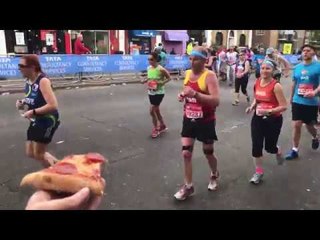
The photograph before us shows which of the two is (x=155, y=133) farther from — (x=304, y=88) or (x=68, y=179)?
(x=68, y=179)

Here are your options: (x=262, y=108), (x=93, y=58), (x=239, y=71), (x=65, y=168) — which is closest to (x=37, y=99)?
(x=262, y=108)

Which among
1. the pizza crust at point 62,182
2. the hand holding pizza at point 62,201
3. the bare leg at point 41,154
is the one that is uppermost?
the pizza crust at point 62,182

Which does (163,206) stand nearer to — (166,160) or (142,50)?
(166,160)

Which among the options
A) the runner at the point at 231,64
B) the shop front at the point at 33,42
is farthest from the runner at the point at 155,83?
the shop front at the point at 33,42

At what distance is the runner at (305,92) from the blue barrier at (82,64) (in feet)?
30.1

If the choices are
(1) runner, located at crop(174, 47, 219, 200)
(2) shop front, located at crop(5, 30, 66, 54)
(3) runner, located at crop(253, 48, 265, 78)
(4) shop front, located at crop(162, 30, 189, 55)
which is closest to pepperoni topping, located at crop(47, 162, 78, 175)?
(1) runner, located at crop(174, 47, 219, 200)

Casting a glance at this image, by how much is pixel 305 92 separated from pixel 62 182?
532 cm

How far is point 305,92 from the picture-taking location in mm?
6035

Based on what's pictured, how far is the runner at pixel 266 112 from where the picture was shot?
503 cm

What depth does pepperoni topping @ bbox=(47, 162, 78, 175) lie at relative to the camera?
151 cm

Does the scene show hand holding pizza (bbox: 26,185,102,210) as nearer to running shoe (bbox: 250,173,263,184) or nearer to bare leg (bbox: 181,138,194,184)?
bare leg (bbox: 181,138,194,184)

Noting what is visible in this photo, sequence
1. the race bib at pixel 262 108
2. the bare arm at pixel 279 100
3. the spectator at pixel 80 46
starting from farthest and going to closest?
1. the spectator at pixel 80 46
2. the race bib at pixel 262 108
3. the bare arm at pixel 279 100

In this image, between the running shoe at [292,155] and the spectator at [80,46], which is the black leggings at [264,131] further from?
the spectator at [80,46]
